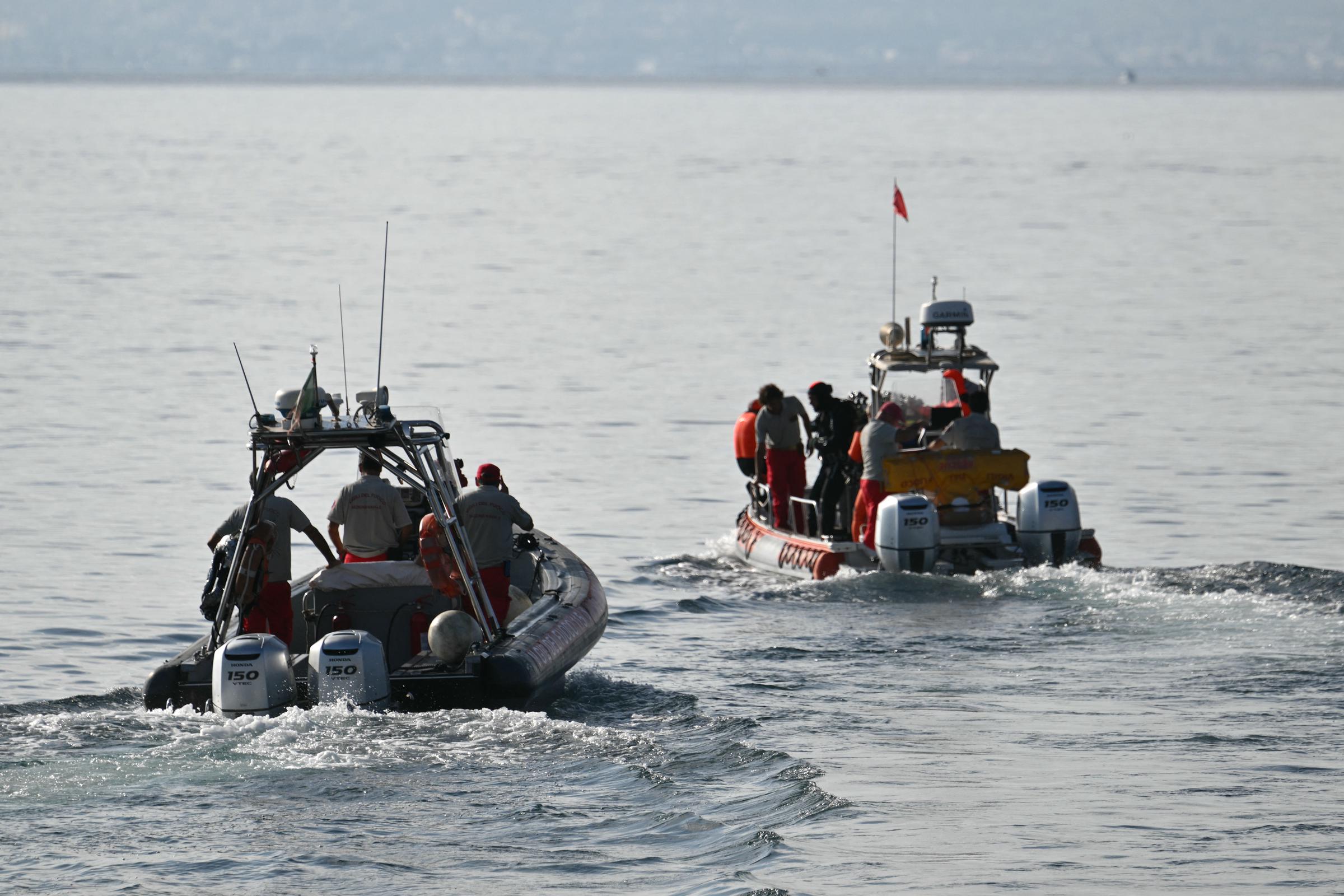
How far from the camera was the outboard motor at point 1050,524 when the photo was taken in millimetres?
16469

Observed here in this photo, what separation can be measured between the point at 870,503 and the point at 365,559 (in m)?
5.33

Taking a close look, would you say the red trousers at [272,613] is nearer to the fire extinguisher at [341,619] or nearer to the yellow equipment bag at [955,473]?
the fire extinguisher at [341,619]

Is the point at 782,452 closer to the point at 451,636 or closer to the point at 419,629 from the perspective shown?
the point at 419,629

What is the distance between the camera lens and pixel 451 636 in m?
11.5

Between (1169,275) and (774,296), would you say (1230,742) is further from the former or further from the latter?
(1169,275)

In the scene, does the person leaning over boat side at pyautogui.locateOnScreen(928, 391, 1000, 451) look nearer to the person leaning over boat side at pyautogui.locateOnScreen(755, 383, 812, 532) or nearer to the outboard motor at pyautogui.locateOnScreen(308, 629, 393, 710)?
the person leaning over boat side at pyautogui.locateOnScreen(755, 383, 812, 532)

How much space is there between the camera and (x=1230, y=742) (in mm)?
11688

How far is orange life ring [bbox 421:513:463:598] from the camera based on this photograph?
12055 millimetres

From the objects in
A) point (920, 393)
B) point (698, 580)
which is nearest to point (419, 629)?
point (698, 580)

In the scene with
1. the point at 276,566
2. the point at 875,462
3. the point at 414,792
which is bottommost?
the point at 414,792

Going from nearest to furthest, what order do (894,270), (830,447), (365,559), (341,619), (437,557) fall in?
(437,557)
(341,619)
(365,559)
(830,447)
(894,270)

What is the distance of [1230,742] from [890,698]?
2140 millimetres

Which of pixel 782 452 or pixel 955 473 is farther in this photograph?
pixel 782 452

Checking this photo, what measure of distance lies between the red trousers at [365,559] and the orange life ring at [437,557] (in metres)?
0.57
